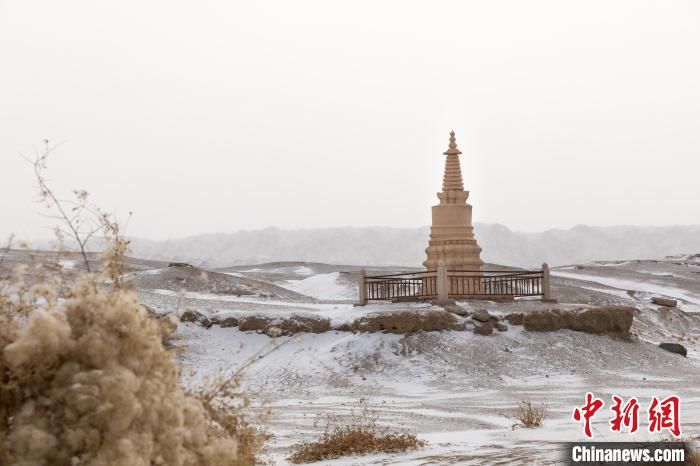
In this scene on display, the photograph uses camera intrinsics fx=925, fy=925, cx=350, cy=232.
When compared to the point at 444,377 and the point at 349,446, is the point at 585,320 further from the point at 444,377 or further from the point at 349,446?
the point at 349,446

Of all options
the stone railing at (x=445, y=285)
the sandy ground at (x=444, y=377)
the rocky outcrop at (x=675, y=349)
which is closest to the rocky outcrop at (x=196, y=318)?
the sandy ground at (x=444, y=377)

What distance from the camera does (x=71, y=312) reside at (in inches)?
215

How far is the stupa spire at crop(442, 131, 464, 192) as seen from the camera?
3156 cm

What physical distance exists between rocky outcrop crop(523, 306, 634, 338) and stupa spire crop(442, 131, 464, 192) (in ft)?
25.5

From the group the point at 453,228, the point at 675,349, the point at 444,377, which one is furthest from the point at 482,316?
the point at 453,228

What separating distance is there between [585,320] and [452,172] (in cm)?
853

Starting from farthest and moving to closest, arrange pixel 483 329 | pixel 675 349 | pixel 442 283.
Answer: pixel 675 349 < pixel 442 283 < pixel 483 329

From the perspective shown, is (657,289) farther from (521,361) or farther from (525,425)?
(525,425)

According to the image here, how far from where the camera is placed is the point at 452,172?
31.8 meters

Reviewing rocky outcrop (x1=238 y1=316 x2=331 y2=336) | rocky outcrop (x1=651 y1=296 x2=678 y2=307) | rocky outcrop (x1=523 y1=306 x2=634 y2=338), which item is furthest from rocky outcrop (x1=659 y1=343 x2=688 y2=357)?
rocky outcrop (x1=651 y1=296 x2=678 y2=307)

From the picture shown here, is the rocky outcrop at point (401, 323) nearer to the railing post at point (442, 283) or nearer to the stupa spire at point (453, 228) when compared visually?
the railing post at point (442, 283)

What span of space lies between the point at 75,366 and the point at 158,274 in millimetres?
30524

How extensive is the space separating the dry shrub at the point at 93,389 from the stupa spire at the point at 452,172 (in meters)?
26.2

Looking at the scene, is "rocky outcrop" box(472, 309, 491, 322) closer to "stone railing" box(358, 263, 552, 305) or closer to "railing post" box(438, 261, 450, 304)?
"stone railing" box(358, 263, 552, 305)
